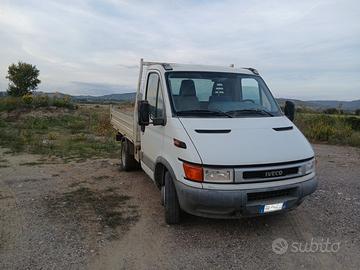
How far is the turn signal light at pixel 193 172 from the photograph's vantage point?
13.3 ft

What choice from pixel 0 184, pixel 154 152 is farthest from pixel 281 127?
pixel 0 184

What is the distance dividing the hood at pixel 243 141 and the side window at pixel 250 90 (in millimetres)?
695

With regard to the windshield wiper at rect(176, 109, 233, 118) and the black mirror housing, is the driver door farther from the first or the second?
the windshield wiper at rect(176, 109, 233, 118)

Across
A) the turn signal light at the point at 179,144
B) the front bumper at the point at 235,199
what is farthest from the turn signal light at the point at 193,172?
the turn signal light at the point at 179,144

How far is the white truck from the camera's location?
4.04 meters

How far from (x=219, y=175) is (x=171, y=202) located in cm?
97

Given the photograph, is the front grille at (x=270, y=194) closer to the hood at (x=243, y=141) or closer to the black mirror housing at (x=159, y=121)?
the hood at (x=243, y=141)

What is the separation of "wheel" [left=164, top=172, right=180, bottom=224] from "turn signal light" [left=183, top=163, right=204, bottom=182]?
0.53 m

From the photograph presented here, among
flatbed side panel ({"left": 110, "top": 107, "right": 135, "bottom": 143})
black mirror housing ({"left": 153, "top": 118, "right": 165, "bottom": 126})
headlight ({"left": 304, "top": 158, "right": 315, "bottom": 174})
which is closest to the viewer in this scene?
headlight ({"left": 304, "top": 158, "right": 315, "bottom": 174})

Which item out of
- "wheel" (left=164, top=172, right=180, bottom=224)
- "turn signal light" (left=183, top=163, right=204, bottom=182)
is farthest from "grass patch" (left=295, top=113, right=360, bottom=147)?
"turn signal light" (left=183, top=163, right=204, bottom=182)

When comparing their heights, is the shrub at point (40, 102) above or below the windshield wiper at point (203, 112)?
below

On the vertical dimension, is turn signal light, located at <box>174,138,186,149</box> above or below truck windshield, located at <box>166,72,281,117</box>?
below

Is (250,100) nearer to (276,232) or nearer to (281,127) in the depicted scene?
(281,127)

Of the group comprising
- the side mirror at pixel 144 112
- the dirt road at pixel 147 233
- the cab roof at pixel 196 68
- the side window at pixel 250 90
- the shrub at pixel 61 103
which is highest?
the cab roof at pixel 196 68
